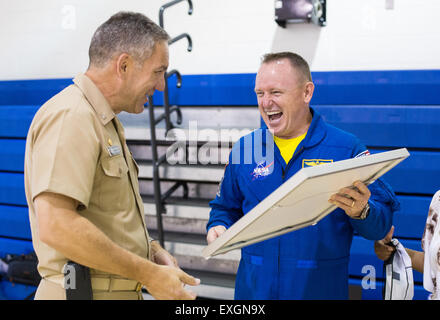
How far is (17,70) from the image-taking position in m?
4.66

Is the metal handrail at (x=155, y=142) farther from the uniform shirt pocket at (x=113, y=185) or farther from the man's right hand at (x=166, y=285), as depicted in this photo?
the man's right hand at (x=166, y=285)

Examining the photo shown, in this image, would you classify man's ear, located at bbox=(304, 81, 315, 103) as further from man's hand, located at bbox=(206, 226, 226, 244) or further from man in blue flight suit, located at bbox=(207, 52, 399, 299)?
man's hand, located at bbox=(206, 226, 226, 244)

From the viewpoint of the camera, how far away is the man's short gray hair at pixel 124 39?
138 centimetres

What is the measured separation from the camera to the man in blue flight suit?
5.99ft

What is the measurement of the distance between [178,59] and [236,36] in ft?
1.89

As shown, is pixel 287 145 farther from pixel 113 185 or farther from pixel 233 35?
pixel 233 35

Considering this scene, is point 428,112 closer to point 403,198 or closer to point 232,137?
point 403,198

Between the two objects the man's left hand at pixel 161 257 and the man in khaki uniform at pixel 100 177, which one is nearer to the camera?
the man in khaki uniform at pixel 100 177

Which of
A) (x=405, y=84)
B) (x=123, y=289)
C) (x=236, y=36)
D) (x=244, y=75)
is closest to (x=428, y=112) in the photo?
(x=405, y=84)

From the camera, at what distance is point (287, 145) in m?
2.02

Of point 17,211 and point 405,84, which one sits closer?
point 405,84

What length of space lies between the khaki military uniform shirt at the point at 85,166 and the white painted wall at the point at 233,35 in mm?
2448

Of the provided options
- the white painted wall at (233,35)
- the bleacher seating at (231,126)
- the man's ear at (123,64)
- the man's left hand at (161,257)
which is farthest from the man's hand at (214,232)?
the white painted wall at (233,35)

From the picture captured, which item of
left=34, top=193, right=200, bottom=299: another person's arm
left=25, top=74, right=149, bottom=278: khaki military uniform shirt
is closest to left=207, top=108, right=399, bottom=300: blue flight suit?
left=25, top=74, right=149, bottom=278: khaki military uniform shirt
